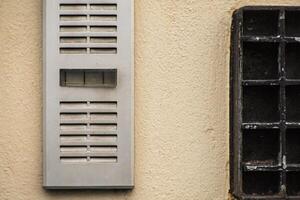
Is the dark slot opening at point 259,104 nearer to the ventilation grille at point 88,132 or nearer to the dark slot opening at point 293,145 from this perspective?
the dark slot opening at point 293,145

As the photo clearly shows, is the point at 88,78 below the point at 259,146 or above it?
above

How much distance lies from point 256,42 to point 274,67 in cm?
8

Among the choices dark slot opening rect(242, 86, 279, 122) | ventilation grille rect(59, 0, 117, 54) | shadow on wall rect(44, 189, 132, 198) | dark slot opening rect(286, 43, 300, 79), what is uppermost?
ventilation grille rect(59, 0, 117, 54)

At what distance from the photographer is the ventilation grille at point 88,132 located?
1.14 meters

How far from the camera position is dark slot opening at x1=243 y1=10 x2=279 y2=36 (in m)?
1.14

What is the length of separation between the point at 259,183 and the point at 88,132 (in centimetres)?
43

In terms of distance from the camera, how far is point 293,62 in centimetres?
116

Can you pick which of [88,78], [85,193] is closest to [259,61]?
[88,78]

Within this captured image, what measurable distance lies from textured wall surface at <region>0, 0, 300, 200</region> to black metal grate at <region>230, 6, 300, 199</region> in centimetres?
5

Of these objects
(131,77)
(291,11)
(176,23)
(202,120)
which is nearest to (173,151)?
(202,120)

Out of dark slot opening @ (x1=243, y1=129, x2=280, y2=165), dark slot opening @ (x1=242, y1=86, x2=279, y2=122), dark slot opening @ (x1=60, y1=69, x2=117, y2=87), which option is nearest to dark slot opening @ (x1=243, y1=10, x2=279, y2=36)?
dark slot opening @ (x1=242, y1=86, x2=279, y2=122)

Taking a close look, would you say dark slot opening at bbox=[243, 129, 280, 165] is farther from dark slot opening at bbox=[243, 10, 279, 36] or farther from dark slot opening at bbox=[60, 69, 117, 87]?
dark slot opening at bbox=[60, 69, 117, 87]

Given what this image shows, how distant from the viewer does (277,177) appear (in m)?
1.13

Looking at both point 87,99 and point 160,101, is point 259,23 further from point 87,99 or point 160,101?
point 87,99
